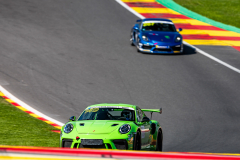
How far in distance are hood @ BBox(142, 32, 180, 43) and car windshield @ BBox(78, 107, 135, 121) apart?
9.80 m

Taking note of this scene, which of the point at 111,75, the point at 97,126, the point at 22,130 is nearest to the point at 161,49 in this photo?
the point at 111,75

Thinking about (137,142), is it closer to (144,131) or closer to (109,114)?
(144,131)

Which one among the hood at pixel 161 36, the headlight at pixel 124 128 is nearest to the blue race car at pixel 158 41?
the hood at pixel 161 36

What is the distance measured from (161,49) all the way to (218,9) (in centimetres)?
908

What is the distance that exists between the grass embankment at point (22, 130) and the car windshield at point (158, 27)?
28.3 ft

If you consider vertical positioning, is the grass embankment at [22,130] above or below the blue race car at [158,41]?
below

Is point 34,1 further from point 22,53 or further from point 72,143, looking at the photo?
point 72,143

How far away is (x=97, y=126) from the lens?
809cm

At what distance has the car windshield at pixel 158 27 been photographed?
19.4m

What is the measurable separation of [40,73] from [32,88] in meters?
1.34

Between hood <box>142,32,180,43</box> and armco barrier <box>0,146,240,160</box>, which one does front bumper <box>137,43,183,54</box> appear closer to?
hood <box>142,32,180,43</box>

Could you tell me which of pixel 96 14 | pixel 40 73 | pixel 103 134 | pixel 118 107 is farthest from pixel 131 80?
pixel 96 14

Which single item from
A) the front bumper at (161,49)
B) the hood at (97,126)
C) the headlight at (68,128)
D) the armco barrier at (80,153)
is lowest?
the front bumper at (161,49)

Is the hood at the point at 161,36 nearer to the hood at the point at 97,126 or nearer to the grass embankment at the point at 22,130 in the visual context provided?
the grass embankment at the point at 22,130
